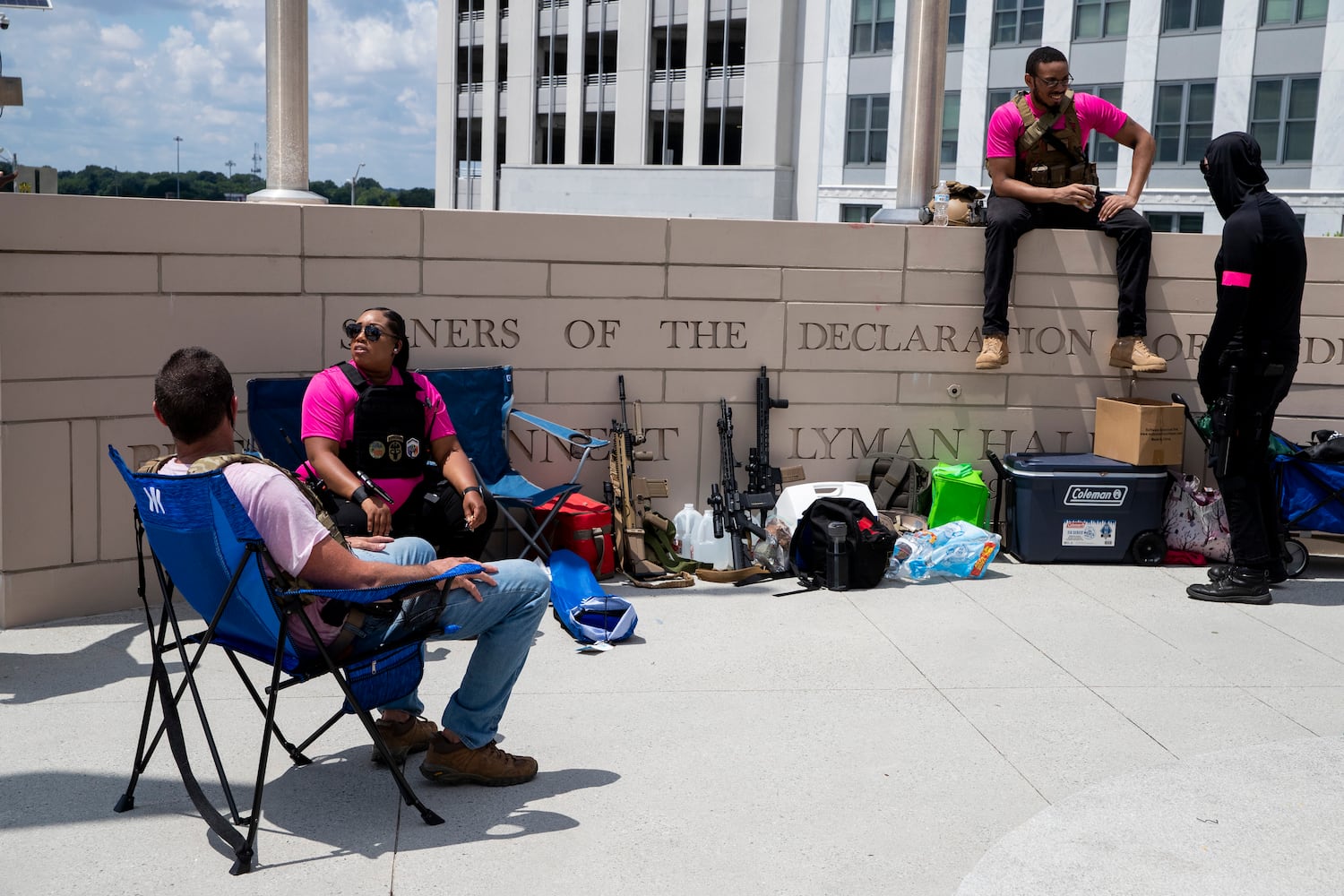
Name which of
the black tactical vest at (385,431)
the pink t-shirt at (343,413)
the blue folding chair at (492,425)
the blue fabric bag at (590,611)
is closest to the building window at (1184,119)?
the blue folding chair at (492,425)

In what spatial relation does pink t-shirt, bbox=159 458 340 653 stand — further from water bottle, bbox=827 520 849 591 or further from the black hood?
the black hood

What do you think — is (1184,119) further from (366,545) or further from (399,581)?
(399,581)

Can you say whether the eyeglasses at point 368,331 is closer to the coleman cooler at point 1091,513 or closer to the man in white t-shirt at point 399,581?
the man in white t-shirt at point 399,581

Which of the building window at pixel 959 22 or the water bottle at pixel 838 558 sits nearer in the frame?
the water bottle at pixel 838 558

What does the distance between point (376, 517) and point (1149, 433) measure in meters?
3.96

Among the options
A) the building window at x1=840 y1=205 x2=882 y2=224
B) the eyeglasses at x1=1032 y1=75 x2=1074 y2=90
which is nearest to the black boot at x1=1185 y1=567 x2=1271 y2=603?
the eyeglasses at x1=1032 y1=75 x2=1074 y2=90

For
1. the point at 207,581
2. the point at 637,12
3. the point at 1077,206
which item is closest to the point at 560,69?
the point at 637,12

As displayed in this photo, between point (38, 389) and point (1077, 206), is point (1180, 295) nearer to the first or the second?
point (1077, 206)

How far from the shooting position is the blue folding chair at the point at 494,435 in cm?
570

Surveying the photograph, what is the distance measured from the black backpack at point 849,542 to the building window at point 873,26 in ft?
114

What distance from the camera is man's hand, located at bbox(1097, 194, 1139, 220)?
22.7 ft

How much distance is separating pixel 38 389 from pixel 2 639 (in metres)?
1.00

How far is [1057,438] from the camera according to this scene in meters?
7.11

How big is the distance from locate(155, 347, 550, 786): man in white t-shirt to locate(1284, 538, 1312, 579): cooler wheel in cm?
442
